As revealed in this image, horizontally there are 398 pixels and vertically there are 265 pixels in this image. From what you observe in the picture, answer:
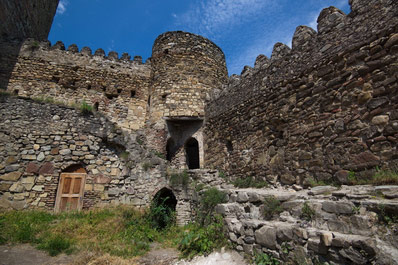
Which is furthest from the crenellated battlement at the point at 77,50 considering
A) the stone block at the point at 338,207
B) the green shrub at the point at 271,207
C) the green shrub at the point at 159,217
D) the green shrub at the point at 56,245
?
the stone block at the point at 338,207

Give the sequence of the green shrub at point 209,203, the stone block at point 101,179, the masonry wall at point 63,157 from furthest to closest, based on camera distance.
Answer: the stone block at point 101,179 < the masonry wall at point 63,157 < the green shrub at point 209,203

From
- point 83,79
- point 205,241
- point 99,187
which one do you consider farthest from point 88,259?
point 83,79

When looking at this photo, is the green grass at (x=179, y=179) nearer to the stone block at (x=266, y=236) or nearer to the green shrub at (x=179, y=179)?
the green shrub at (x=179, y=179)

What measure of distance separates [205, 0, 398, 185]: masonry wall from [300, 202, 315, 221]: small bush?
Result: 61.4 inches

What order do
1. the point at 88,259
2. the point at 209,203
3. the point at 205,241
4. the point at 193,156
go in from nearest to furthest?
the point at 88,259 < the point at 205,241 < the point at 209,203 < the point at 193,156

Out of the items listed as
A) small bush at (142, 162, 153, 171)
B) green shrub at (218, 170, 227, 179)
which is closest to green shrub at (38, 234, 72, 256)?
small bush at (142, 162, 153, 171)

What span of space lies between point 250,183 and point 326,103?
327 cm

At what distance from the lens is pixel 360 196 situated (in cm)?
350

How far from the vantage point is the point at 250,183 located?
24.2ft

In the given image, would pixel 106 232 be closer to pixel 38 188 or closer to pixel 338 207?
pixel 38 188

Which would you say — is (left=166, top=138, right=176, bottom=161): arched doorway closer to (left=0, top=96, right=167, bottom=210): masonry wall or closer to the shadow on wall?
(left=0, top=96, right=167, bottom=210): masonry wall

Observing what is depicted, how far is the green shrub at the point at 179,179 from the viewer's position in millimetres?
8656

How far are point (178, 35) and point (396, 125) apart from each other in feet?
34.4

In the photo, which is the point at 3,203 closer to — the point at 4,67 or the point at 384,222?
the point at 4,67
